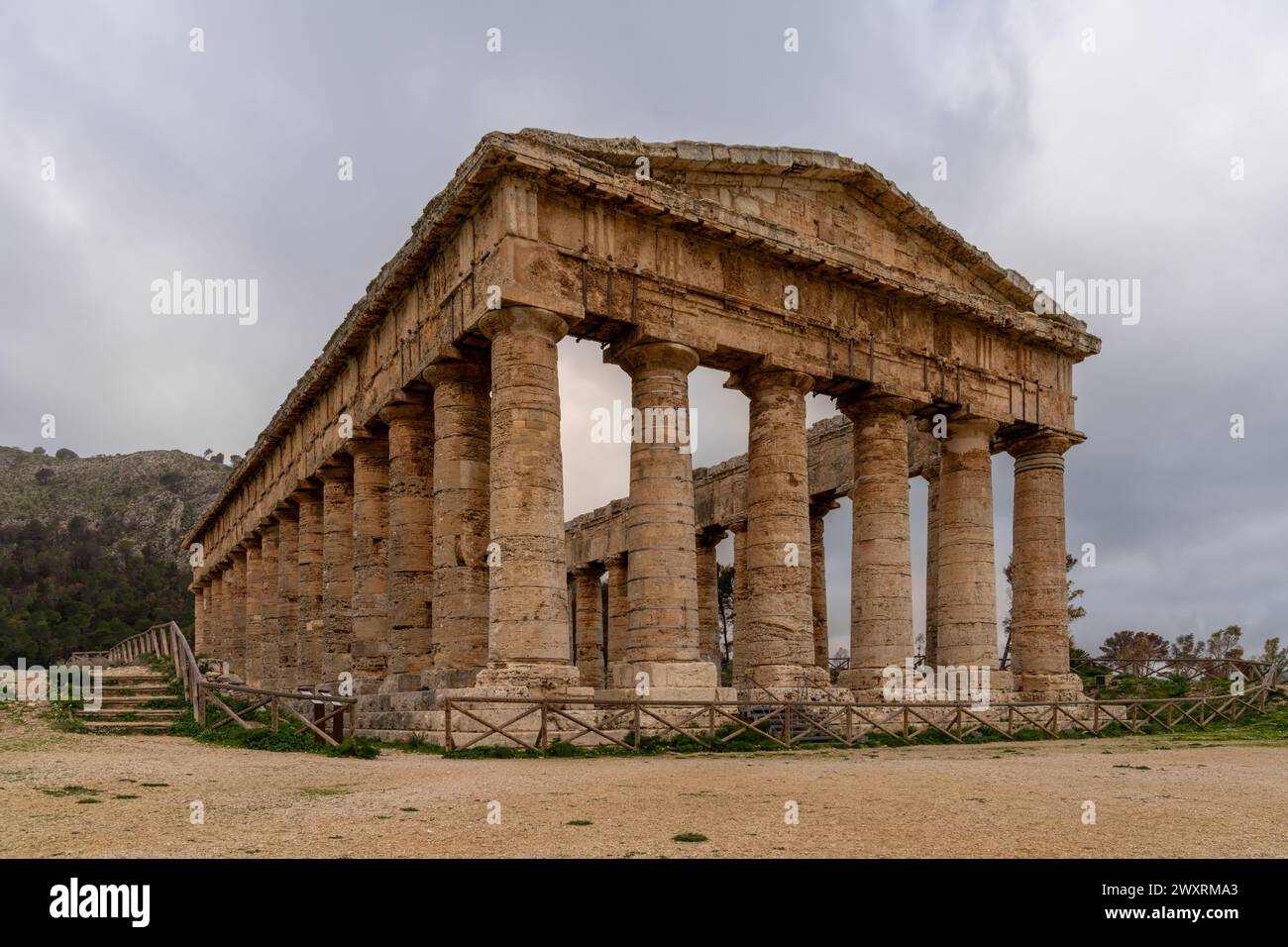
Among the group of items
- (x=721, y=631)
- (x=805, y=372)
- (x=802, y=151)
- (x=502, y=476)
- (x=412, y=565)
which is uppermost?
(x=802, y=151)

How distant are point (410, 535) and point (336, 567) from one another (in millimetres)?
7230

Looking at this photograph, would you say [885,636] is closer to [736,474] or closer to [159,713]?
[736,474]

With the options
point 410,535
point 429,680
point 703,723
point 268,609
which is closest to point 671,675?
point 703,723

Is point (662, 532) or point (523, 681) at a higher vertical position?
point (662, 532)

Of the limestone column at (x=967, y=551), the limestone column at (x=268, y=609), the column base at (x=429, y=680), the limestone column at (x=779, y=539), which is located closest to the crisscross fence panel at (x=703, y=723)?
the limestone column at (x=779, y=539)

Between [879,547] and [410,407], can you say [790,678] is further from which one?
[410,407]

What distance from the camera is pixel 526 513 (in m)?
19.7

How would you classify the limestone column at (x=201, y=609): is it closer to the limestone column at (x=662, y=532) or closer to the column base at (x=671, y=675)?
the limestone column at (x=662, y=532)

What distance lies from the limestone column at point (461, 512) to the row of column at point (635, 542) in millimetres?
47

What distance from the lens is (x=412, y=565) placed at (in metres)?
24.9

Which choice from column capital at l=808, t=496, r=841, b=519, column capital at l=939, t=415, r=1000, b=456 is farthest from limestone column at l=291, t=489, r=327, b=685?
column capital at l=939, t=415, r=1000, b=456

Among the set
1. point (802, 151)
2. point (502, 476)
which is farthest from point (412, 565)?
point (802, 151)

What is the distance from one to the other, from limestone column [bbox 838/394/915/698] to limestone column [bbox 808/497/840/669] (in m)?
10.1
